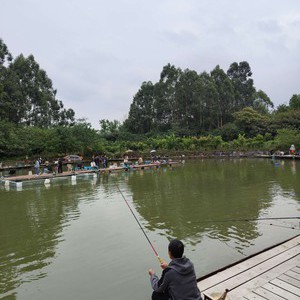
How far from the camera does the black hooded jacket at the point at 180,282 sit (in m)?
3.20

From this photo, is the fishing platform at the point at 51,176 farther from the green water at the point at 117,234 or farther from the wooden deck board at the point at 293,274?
the wooden deck board at the point at 293,274

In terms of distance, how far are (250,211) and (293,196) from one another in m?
3.55

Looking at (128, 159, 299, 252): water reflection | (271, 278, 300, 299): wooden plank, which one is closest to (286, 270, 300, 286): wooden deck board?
(271, 278, 300, 299): wooden plank

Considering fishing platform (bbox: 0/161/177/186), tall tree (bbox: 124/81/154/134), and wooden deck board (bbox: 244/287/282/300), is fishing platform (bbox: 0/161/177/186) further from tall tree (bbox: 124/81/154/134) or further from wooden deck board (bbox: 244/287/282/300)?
tall tree (bbox: 124/81/154/134)

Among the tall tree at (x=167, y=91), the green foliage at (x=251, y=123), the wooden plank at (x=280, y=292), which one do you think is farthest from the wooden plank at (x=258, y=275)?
the tall tree at (x=167, y=91)

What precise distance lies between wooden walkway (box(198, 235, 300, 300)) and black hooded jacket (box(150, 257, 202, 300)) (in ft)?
2.27

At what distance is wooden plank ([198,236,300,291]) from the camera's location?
4.50 meters

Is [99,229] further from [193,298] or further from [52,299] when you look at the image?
[193,298]

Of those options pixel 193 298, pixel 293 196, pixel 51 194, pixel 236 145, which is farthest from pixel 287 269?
pixel 236 145

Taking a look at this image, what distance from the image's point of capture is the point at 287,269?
4879 millimetres

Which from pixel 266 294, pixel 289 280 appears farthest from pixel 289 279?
pixel 266 294

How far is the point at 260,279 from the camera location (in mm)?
4578

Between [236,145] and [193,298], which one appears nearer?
[193,298]

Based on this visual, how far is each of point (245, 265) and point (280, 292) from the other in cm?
90
